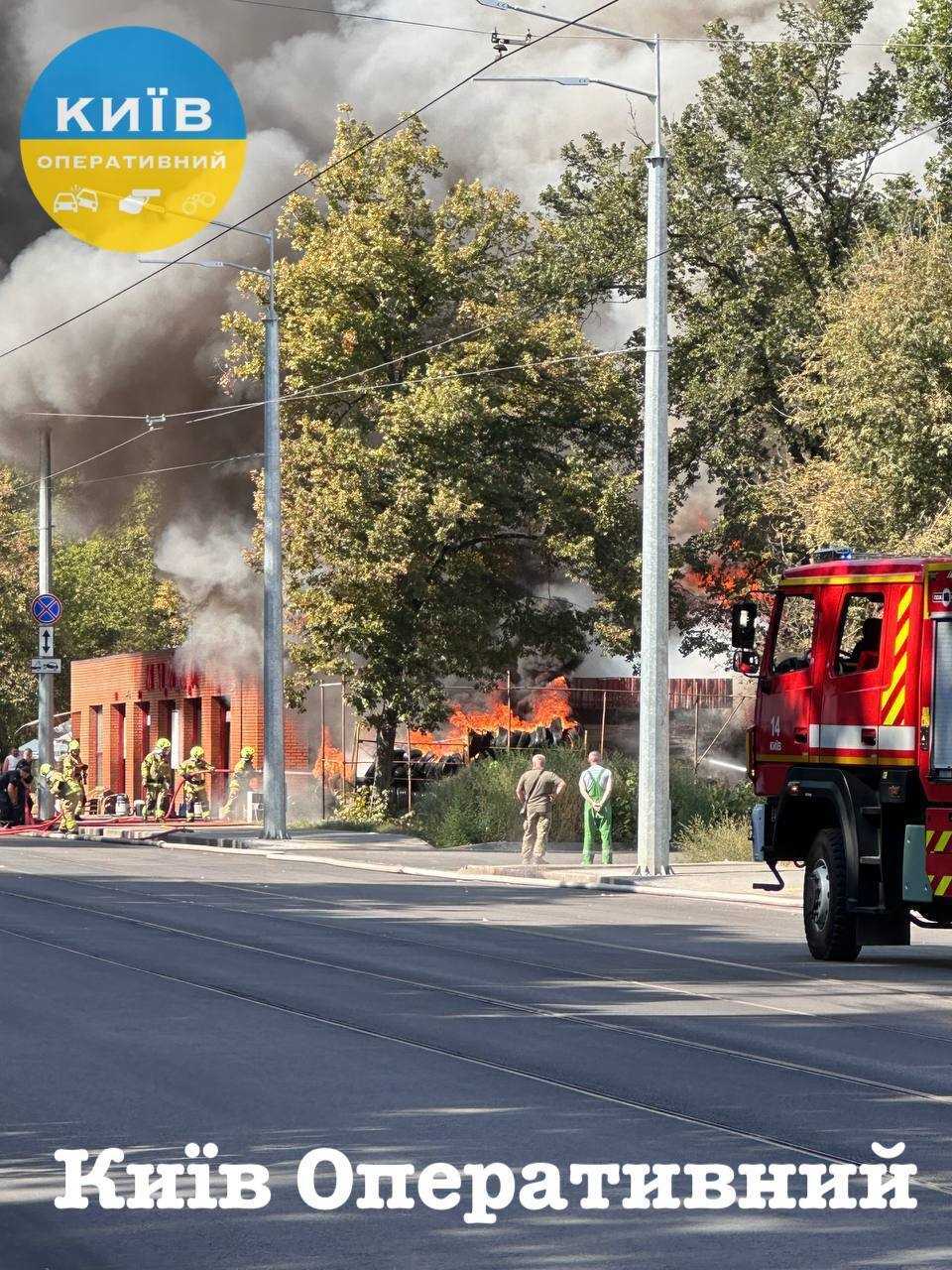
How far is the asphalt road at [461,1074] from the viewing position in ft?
23.9

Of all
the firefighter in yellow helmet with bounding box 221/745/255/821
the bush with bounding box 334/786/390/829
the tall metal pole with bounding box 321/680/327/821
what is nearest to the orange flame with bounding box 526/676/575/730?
the tall metal pole with bounding box 321/680/327/821

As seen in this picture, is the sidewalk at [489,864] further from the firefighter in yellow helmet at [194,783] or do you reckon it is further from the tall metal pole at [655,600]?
the firefighter in yellow helmet at [194,783]

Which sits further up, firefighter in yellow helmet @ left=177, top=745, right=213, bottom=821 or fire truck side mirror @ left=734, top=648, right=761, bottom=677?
fire truck side mirror @ left=734, top=648, right=761, bottom=677

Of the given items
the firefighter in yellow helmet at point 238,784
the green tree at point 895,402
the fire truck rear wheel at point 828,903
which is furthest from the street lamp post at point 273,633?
the fire truck rear wheel at point 828,903

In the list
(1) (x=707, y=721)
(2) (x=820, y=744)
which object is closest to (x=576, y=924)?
(2) (x=820, y=744)

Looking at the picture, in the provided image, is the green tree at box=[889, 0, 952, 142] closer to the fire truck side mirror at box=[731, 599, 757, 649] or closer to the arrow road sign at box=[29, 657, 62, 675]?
the arrow road sign at box=[29, 657, 62, 675]

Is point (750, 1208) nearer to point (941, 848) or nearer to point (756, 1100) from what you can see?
point (756, 1100)

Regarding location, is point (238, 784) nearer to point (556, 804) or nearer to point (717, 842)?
point (556, 804)

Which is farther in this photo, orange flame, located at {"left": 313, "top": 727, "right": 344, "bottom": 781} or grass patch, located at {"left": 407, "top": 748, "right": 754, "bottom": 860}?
orange flame, located at {"left": 313, "top": 727, "right": 344, "bottom": 781}

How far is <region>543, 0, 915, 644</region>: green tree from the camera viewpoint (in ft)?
139

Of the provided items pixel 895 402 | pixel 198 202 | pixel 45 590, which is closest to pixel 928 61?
pixel 895 402

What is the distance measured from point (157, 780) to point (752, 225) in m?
17.2

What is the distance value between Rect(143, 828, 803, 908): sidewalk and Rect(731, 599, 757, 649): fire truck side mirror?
19.4ft

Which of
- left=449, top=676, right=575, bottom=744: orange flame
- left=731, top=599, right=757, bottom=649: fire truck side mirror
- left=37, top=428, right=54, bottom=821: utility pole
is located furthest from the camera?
left=449, top=676, right=575, bottom=744: orange flame
